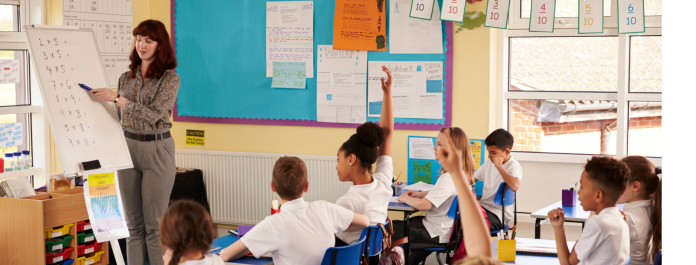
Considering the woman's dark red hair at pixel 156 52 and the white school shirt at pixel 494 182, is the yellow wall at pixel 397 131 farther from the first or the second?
the woman's dark red hair at pixel 156 52

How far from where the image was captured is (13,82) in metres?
4.11

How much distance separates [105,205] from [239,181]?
2.00m

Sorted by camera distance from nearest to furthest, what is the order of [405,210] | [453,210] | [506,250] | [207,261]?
[207,261]
[506,250]
[453,210]
[405,210]

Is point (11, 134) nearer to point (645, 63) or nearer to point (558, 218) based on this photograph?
point (558, 218)

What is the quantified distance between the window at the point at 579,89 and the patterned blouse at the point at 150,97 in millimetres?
2583

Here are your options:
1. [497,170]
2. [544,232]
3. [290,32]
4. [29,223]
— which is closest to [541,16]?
[497,170]

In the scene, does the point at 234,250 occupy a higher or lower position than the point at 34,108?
lower

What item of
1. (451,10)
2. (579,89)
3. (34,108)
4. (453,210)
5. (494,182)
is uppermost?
(451,10)

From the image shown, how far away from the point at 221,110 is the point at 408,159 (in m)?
1.71

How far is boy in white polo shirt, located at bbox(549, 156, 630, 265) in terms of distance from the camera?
1.97 meters

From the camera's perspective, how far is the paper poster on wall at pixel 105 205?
2.82 m

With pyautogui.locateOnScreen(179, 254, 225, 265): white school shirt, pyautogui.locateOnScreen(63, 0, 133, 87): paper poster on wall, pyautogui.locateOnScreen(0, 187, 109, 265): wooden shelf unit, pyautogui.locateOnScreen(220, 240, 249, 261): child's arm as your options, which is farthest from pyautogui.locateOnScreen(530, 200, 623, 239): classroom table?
pyautogui.locateOnScreen(63, 0, 133, 87): paper poster on wall

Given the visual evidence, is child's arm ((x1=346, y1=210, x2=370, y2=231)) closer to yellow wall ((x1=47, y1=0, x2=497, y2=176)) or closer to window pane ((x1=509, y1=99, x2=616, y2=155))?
yellow wall ((x1=47, y1=0, x2=497, y2=176))

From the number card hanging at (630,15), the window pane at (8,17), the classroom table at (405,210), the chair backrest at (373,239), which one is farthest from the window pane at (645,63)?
the window pane at (8,17)
